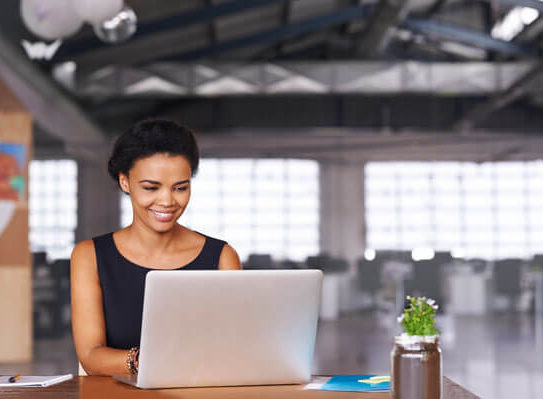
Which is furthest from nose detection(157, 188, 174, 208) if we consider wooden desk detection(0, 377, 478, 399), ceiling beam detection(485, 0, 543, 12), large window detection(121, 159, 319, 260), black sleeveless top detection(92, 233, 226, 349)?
ceiling beam detection(485, 0, 543, 12)

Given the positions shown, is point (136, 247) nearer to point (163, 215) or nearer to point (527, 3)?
point (163, 215)

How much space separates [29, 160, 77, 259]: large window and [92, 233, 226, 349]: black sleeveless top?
5.30 meters

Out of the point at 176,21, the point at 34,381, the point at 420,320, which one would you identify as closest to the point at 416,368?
the point at 420,320

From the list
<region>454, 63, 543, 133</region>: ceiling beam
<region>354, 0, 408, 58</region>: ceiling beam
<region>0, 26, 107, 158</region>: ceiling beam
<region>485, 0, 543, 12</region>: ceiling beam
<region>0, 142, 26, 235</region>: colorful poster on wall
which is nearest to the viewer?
<region>0, 26, 107, 158</region>: ceiling beam

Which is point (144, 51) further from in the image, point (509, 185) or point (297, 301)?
point (297, 301)

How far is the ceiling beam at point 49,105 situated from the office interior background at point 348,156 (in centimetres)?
3

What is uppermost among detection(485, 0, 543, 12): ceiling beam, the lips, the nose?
detection(485, 0, 543, 12): ceiling beam

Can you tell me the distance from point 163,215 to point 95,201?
5434mm

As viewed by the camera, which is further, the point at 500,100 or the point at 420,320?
the point at 500,100

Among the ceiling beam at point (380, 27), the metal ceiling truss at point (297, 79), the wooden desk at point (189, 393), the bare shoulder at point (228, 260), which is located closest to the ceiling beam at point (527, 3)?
the metal ceiling truss at point (297, 79)

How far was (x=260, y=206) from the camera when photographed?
7691 millimetres

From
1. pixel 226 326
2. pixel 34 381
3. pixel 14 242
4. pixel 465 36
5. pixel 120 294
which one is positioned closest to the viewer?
pixel 226 326

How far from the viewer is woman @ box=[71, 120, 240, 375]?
2.33 metres

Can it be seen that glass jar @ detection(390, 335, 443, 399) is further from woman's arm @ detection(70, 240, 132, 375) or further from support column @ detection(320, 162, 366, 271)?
support column @ detection(320, 162, 366, 271)
